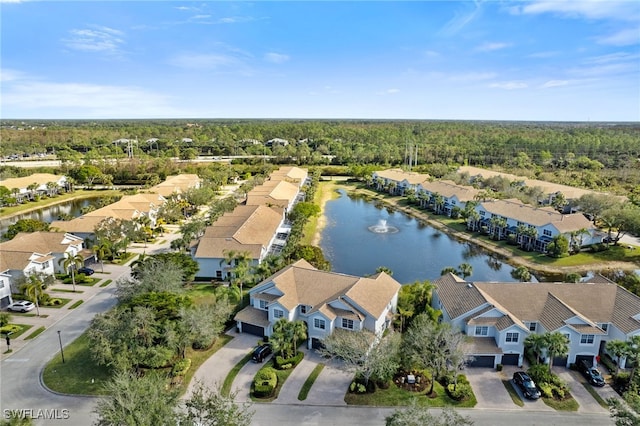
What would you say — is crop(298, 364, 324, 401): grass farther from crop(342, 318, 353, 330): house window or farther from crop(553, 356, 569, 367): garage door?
crop(553, 356, 569, 367): garage door

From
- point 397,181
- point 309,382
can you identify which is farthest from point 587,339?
point 397,181

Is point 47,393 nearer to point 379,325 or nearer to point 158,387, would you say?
point 158,387

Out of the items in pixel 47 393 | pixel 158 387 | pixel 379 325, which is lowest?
pixel 47 393

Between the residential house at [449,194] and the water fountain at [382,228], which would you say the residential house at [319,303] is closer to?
the water fountain at [382,228]

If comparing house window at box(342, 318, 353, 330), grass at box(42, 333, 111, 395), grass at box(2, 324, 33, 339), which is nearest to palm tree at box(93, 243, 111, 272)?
grass at box(2, 324, 33, 339)

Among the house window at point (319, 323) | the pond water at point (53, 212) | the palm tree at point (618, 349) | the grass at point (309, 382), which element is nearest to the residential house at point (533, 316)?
the palm tree at point (618, 349)

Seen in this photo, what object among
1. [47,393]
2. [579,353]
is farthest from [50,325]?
[579,353]
